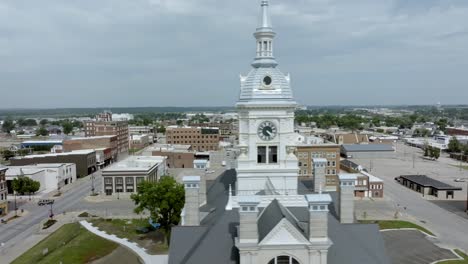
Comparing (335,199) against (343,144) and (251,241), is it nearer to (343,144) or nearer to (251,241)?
(251,241)

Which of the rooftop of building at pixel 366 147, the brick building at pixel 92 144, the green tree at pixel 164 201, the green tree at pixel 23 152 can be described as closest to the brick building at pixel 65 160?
the brick building at pixel 92 144

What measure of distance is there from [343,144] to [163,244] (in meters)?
106

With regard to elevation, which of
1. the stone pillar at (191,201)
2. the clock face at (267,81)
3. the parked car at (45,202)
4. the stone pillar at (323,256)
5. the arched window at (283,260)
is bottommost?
the parked car at (45,202)

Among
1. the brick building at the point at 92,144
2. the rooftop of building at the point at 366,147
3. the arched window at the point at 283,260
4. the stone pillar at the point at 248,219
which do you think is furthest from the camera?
the rooftop of building at the point at 366,147

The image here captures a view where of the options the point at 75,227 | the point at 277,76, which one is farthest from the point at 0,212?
the point at 277,76

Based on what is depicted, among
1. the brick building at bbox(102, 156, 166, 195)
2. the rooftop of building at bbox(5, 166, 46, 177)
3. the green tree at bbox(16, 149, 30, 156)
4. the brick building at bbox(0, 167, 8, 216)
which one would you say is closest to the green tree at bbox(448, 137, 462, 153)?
the brick building at bbox(102, 156, 166, 195)

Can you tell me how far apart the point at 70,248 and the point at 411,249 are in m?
42.9

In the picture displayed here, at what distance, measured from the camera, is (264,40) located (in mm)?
28922

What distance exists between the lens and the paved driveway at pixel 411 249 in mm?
42197

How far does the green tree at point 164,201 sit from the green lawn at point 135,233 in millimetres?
2464

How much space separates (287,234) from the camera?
20.0m

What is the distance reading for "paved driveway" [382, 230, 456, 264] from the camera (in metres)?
42.2

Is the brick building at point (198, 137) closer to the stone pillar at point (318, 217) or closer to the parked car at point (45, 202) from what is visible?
the parked car at point (45, 202)

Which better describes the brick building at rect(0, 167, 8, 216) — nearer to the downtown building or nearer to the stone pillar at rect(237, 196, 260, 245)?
the downtown building
